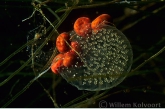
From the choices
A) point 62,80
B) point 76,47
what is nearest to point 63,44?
point 76,47

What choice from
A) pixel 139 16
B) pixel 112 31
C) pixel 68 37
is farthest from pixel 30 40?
pixel 139 16

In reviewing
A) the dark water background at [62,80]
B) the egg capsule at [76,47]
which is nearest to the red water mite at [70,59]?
the egg capsule at [76,47]

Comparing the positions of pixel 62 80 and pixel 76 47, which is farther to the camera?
pixel 62 80

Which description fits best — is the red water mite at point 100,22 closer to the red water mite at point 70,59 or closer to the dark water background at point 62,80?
the red water mite at point 70,59

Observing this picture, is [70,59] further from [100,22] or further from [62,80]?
[62,80]

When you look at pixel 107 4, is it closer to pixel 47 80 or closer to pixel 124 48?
pixel 124 48

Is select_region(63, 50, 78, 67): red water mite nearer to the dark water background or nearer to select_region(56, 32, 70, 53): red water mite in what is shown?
select_region(56, 32, 70, 53): red water mite

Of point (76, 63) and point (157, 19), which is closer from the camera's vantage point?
point (76, 63)
